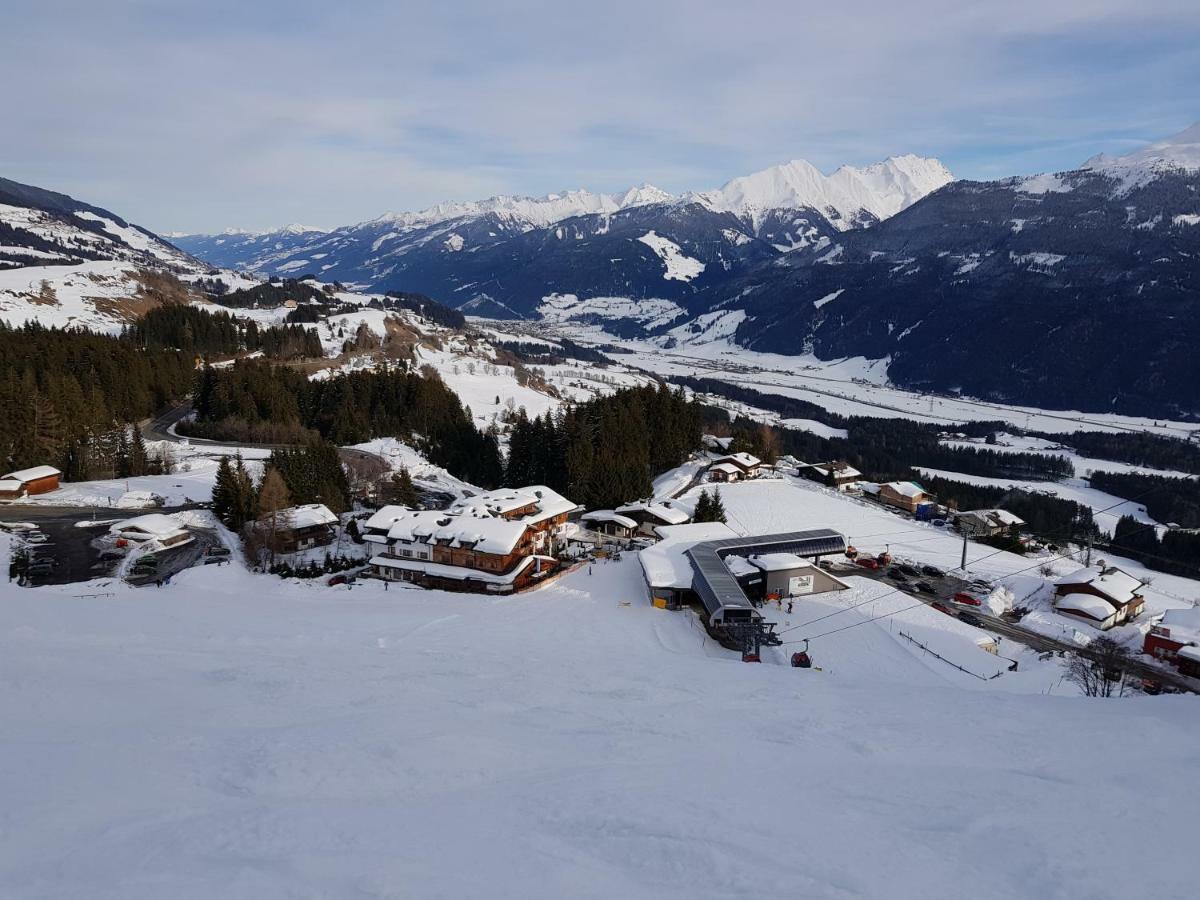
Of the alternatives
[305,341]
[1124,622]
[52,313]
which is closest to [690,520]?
[1124,622]

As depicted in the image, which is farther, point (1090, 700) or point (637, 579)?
point (637, 579)

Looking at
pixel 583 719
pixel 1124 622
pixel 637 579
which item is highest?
pixel 583 719

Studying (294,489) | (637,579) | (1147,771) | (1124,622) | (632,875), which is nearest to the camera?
(632,875)

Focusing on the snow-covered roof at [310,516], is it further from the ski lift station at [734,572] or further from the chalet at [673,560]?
the ski lift station at [734,572]

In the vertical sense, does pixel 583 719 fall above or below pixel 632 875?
below

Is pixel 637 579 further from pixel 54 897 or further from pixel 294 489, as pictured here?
pixel 54 897
